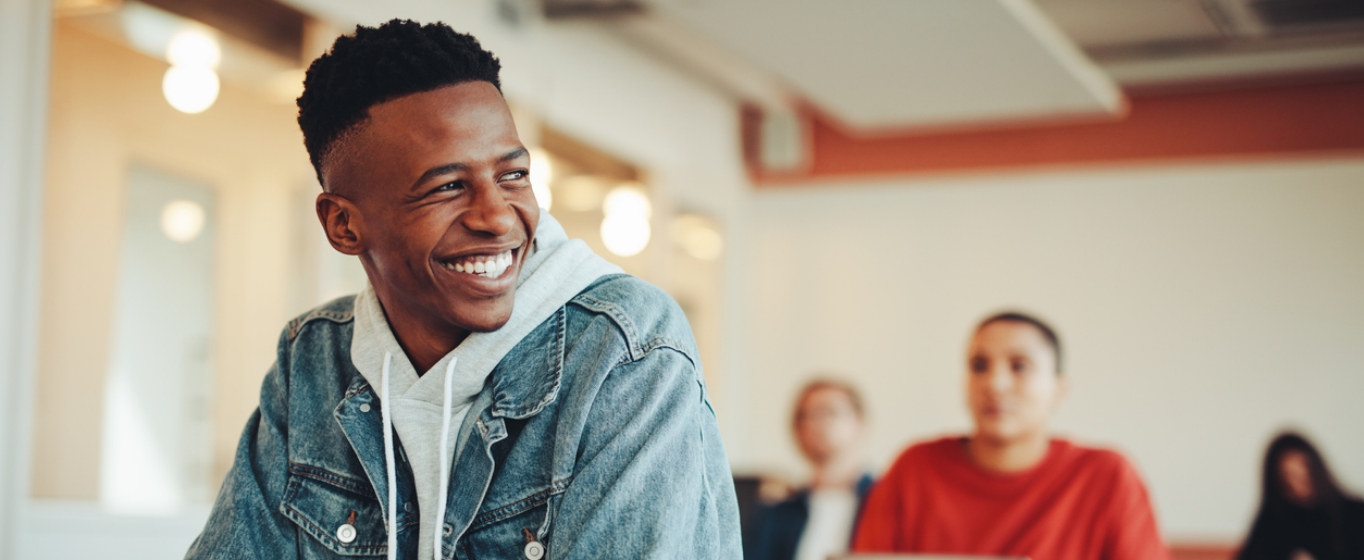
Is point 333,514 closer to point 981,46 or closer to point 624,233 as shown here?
point 981,46

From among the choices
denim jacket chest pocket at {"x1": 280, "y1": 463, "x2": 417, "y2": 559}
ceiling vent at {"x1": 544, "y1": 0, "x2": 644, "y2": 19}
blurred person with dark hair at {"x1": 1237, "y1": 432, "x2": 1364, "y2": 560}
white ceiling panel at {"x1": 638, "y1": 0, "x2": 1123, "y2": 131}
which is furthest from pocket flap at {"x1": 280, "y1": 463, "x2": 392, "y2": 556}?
blurred person with dark hair at {"x1": 1237, "y1": 432, "x2": 1364, "y2": 560}

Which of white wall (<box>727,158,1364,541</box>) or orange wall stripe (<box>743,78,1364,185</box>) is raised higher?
orange wall stripe (<box>743,78,1364,185</box>)

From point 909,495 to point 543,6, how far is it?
2.51 m

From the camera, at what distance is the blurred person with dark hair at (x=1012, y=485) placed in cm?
235

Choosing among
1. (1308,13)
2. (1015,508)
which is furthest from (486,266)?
(1308,13)

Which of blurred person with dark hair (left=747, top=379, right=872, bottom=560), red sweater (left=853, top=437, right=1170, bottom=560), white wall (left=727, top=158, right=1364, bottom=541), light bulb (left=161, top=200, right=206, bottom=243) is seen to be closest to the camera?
red sweater (left=853, top=437, right=1170, bottom=560)

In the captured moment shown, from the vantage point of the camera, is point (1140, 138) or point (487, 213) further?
point (1140, 138)

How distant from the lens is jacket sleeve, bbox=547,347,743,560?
1.01 metres

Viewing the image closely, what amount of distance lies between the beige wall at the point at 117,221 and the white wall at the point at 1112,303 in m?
2.75

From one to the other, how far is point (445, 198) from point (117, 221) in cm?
316

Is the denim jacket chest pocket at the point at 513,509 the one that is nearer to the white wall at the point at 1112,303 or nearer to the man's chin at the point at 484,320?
the man's chin at the point at 484,320

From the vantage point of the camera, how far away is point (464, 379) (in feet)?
3.73

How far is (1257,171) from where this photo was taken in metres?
5.55

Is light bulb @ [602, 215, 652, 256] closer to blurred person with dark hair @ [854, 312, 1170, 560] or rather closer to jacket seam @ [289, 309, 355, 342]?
blurred person with dark hair @ [854, 312, 1170, 560]
